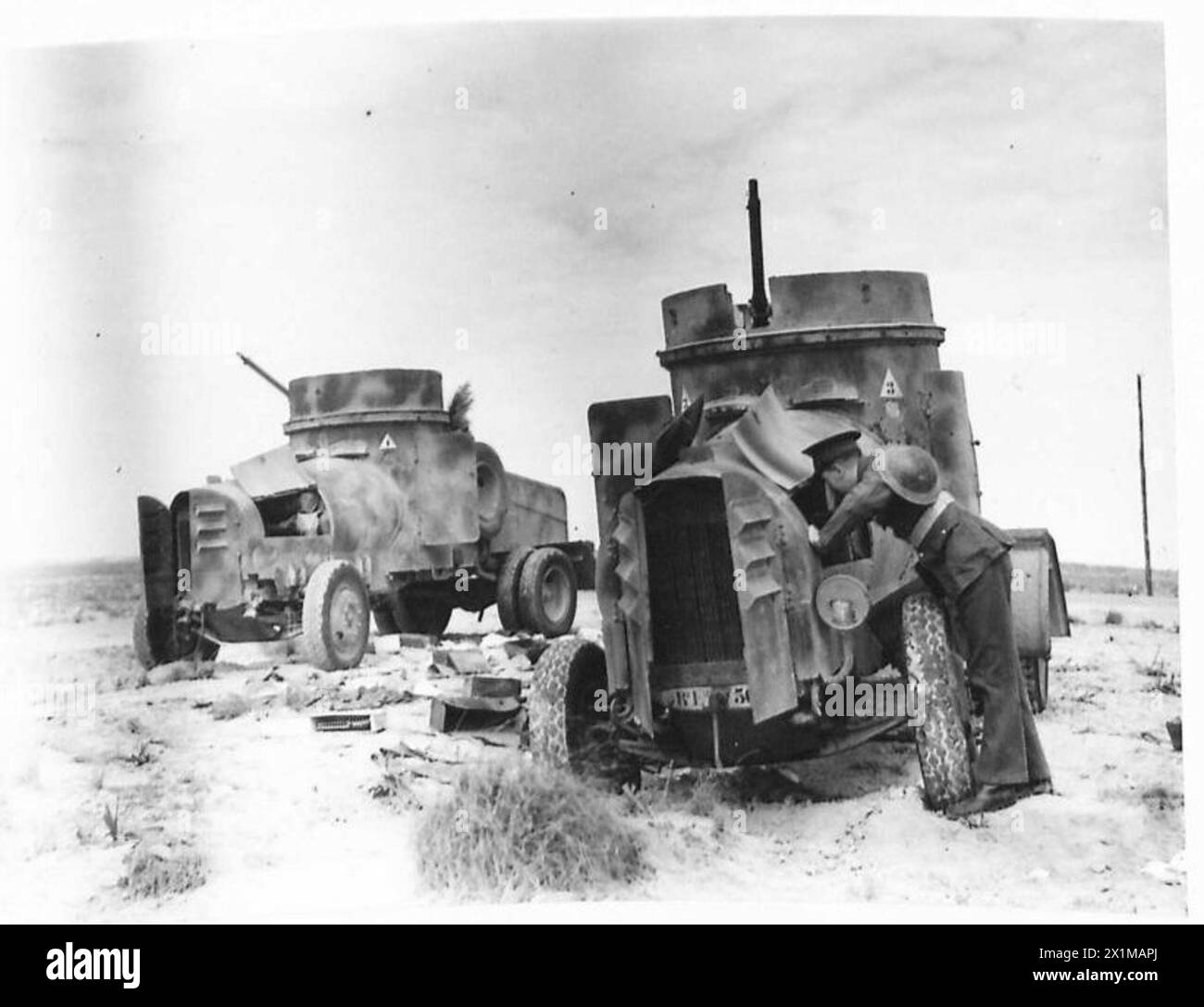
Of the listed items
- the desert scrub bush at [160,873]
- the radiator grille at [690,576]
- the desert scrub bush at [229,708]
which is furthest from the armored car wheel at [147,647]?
the radiator grille at [690,576]

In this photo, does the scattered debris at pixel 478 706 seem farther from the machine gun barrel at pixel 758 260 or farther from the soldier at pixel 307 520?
the machine gun barrel at pixel 758 260

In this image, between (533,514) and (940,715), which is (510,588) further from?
(940,715)

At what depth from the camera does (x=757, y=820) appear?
8148mm

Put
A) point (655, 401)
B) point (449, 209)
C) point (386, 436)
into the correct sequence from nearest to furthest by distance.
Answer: point (655, 401), point (449, 209), point (386, 436)

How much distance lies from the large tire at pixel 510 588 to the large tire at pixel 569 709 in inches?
38.2

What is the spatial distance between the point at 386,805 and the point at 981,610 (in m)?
2.89

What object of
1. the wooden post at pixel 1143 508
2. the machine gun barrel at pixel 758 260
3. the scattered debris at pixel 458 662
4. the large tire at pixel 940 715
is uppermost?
the machine gun barrel at pixel 758 260

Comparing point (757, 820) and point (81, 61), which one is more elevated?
point (81, 61)

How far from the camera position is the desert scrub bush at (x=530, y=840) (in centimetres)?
803

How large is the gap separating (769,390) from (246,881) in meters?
3.33

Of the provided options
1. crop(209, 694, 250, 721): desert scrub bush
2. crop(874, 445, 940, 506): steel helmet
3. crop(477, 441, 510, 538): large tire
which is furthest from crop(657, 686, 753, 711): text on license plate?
crop(209, 694, 250, 721): desert scrub bush

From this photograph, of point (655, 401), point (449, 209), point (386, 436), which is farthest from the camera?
point (386, 436)

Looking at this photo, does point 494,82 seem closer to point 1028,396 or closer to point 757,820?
point 1028,396

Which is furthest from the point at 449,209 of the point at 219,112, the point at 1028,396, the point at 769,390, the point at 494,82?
the point at 1028,396
